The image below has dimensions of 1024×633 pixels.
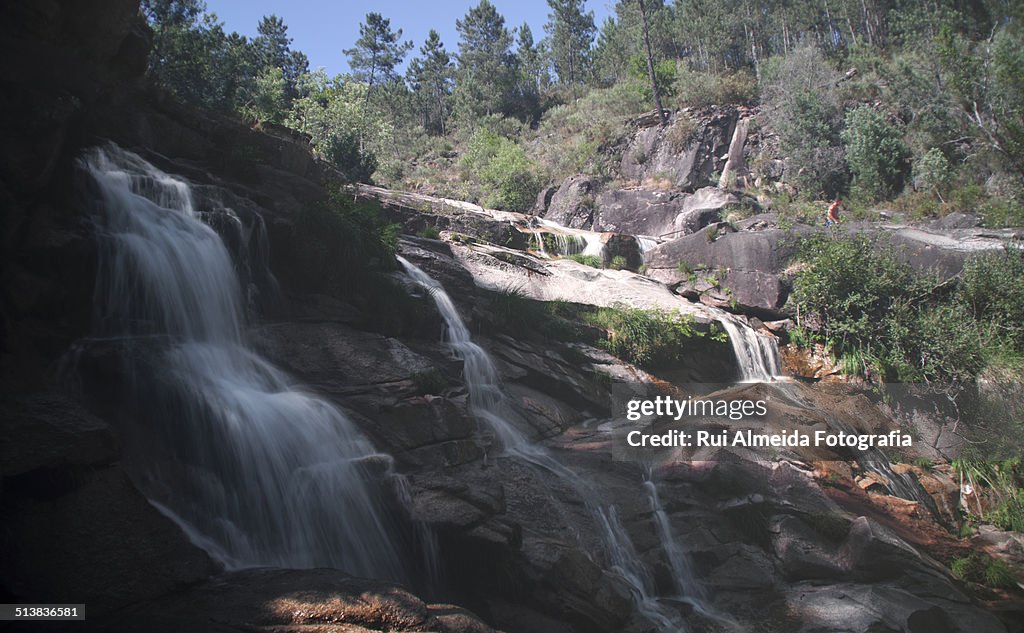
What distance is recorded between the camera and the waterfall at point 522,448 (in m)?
8.34

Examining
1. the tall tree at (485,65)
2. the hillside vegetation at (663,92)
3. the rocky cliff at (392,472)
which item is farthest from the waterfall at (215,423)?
the tall tree at (485,65)

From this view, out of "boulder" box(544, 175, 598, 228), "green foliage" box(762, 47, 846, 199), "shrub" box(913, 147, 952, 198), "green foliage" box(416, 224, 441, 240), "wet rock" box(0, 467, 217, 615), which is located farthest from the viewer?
"boulder" box(544, 175, 598, 228)

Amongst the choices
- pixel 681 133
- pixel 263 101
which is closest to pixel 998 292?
pixel 681 133

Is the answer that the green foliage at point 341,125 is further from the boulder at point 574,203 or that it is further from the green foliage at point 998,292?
the green foliage at point 998,292

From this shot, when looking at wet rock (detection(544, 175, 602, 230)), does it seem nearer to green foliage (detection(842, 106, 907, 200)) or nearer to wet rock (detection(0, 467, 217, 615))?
green foliage (detection(842, 106, 907, 200))

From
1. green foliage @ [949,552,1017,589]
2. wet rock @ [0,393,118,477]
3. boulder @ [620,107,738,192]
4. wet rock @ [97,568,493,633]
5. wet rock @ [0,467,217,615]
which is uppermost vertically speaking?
boulder @ [620,107,738,192]

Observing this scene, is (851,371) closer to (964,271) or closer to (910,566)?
(964,271)

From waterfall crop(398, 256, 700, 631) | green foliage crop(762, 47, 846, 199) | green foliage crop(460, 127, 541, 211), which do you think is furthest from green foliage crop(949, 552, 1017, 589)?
green foliage crop(460, 127, 541, 211)

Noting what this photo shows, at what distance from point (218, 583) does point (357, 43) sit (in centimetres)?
6575

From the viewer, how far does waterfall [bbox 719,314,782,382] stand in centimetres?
1714

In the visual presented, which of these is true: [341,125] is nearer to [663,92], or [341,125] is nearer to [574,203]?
[574,203]

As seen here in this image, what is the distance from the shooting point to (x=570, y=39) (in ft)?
209

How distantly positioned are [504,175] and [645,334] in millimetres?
20364

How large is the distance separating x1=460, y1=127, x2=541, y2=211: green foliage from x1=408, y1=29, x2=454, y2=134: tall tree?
2166cm
